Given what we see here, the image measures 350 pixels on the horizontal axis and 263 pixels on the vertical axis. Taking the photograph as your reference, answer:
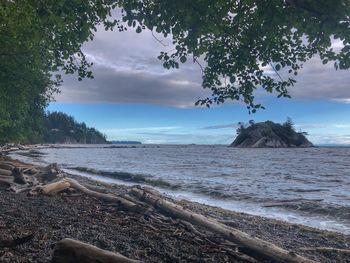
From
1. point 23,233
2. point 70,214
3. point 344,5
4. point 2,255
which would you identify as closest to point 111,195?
point 70,214

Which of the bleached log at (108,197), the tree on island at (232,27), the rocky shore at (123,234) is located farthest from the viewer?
the bleached log at (108,197)

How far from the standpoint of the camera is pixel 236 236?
29.8ft

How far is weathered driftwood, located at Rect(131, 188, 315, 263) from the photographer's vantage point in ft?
25.9

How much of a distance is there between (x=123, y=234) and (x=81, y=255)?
11.6 ft

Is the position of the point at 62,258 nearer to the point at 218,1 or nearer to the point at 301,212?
the point at 218,1

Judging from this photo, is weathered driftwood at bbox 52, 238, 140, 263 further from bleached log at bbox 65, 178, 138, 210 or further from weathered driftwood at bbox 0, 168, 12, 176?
weathered driftwood at bbox 0, 168, 12, 176

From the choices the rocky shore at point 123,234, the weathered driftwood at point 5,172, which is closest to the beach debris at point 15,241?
the rocky shore at point 123,234

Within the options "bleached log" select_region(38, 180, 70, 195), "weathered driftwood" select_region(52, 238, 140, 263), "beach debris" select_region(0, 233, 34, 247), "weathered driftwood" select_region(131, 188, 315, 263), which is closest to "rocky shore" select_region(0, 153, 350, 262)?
"beach debris" select_region(0, 233, 34, 247)

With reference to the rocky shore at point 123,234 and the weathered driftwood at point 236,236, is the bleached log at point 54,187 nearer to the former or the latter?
the rocky shore at point 123,234

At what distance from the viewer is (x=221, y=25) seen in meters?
5.96

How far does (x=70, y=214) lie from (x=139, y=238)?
2894 mm

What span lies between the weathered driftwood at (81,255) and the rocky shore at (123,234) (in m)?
0.73

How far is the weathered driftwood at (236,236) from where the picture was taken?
790 cm

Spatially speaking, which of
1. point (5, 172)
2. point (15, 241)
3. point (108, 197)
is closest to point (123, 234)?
point (15, 241)
